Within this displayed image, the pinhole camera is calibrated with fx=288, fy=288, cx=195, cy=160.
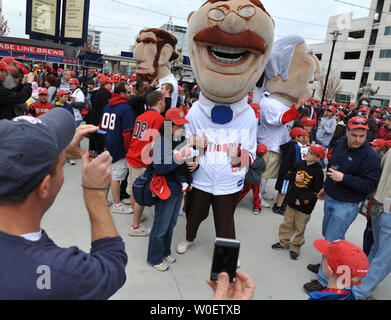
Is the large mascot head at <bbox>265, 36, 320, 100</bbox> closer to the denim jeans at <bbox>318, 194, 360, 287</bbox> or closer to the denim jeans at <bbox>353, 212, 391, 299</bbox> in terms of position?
the denim jeans at <bbox>318, 194, 360, 287</bbox>

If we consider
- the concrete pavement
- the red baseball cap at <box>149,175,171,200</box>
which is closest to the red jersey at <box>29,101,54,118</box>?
the concrete pavement

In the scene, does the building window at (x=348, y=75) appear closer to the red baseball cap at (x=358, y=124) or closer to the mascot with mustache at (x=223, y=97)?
the red baseball cap at (x=358, y=124)

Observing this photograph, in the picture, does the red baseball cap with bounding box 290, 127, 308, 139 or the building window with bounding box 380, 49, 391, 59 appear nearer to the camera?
the red baseball cap with bounding box 290, 127, 308, 139

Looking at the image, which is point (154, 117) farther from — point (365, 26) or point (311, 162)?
point (365, 26)

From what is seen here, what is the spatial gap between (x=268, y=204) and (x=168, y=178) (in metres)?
2.72

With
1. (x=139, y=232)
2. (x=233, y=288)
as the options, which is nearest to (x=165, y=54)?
(x=139, y=232)

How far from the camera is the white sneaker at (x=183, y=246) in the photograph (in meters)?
3.45

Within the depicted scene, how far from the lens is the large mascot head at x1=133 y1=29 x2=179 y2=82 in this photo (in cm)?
639

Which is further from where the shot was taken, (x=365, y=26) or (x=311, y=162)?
(x=365, y=26)

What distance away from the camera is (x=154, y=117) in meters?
3.40

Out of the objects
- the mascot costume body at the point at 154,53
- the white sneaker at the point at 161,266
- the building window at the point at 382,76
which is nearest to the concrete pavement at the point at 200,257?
the white sneaker at the point at 161,266

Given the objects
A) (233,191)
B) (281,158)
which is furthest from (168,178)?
(281,158)

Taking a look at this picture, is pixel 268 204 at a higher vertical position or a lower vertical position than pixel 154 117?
lower

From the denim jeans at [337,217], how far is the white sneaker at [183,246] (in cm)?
150
